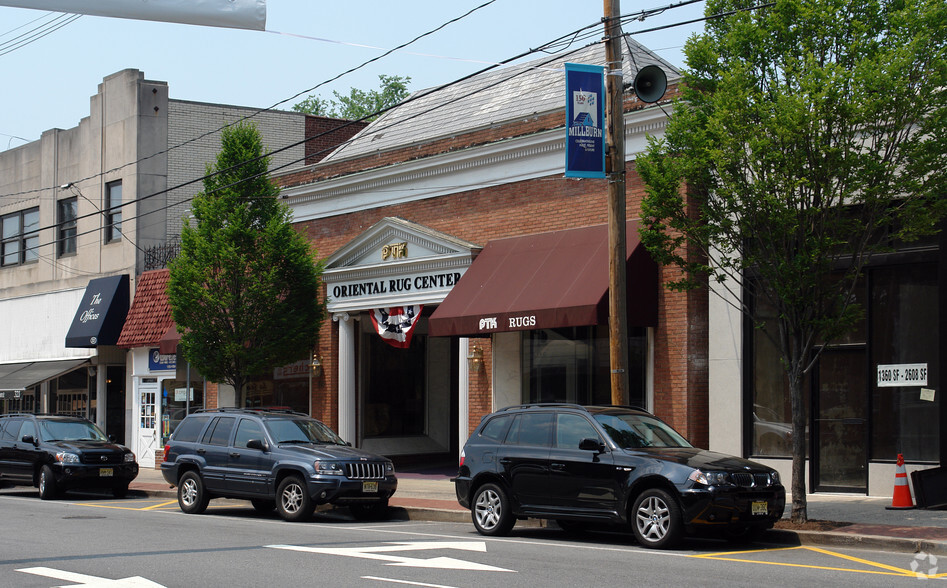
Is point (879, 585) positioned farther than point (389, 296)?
No

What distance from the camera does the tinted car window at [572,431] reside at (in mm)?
12930

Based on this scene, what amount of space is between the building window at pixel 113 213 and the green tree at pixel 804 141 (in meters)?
21.4

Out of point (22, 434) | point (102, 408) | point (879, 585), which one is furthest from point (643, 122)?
point (102, 408)

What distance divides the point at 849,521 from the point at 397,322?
11.5 metres

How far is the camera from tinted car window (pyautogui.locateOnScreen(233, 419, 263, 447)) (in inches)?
656

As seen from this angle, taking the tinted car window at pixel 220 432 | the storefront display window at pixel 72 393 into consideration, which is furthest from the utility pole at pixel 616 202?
the storefront display window at pixel 72 393

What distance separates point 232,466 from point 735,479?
8.36 meters

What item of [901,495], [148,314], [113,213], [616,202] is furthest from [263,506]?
[113,213]

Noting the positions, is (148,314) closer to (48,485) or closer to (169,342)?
(169,342)

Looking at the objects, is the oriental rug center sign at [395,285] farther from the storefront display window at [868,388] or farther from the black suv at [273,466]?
the storefront display window at [868,388]

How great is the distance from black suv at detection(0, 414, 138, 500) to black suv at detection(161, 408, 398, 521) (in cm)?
371

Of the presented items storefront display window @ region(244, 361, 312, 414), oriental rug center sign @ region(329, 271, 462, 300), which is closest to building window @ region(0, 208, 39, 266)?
storefront display window @ region(244, 361, 312, 414)

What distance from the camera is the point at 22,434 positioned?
71.7 ft

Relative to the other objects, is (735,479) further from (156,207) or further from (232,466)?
(156,207)
